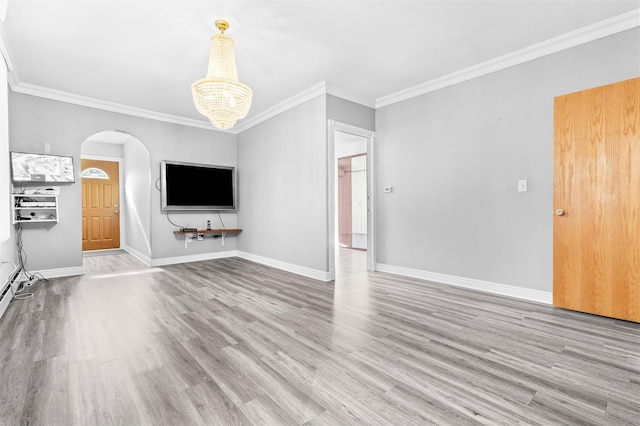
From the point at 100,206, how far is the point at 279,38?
6.65 m

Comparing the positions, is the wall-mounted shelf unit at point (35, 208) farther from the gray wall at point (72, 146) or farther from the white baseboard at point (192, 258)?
the white baseboard at point (192, 258)

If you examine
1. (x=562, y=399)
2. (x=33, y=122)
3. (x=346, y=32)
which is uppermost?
(x=346, y=32)

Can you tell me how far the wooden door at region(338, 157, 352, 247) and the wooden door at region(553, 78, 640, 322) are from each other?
4.95 meters

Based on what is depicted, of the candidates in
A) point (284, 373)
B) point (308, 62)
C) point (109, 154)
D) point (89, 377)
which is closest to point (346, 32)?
point (308, 62)

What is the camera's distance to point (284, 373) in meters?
1.80

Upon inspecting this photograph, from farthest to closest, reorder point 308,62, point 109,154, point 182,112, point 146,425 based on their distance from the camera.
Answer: point 109,154 → point 182,112 → point 308,62 → point 146,425

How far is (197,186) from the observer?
5.56 m

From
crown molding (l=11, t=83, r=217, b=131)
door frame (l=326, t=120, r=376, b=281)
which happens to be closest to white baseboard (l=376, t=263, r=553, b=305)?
door frame (l=326, t=120, r=376, b=281)

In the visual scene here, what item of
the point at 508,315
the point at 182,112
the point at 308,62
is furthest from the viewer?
the point at 182,112

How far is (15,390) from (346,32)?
140 inches

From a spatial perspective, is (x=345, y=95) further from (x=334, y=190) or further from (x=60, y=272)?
(x=60, y=272)

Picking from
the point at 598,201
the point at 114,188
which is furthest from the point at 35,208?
the point at 598,201

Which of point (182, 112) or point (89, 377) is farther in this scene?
point (182, 112)

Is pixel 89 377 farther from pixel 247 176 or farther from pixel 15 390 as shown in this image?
pixel 247 176
